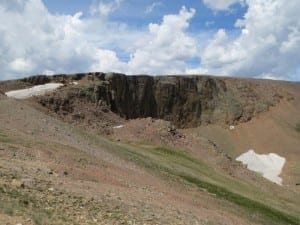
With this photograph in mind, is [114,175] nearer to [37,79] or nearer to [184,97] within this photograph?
[37,79]

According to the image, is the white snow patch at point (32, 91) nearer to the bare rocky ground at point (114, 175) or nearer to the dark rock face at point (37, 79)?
the dark rock face at point (37, 79)

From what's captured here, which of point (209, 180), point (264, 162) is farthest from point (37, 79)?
point (264, 162)

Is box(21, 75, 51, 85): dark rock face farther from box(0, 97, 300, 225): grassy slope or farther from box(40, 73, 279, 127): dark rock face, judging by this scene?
box(0, 97, 300, 225): grassy slope

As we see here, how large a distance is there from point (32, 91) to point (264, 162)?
40.9 metres

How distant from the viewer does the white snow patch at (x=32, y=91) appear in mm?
68438

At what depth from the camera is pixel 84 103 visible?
7244 cm

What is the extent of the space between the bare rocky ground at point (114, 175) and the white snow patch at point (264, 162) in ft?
6.32

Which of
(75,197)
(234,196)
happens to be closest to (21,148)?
(75,197)

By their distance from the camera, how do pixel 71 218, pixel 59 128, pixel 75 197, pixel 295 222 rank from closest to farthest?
pixel 71 218, pixel 75 197, pixel 295 222, pixel 59 128

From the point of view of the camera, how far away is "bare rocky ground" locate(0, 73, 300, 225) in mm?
19500

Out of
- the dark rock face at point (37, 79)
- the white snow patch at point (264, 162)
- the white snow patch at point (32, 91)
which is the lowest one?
the white snow patch at point (264, 162)

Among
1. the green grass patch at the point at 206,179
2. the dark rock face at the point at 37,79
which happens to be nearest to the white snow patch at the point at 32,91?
the dark rock face at the point at 37,79

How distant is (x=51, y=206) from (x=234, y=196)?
26386 mm

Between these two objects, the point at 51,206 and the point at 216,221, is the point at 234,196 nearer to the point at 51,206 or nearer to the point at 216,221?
the point at 216,221
